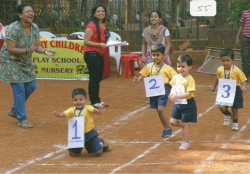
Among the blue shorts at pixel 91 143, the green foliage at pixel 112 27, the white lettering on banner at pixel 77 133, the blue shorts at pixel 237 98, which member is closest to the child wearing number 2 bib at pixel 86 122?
the blue shorts at pixel 91 143

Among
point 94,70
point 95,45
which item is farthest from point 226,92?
point 94,70

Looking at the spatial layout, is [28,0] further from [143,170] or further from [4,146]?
[143,170]

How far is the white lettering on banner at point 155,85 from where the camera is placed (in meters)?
9.05

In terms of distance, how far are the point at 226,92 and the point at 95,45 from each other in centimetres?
285

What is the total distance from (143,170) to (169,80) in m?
2.15

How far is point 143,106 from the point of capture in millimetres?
12094

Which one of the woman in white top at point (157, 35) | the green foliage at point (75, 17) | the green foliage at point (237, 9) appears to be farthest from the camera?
the green foliage at point (75, 17)

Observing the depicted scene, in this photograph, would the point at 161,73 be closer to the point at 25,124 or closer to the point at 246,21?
the point at 25,124

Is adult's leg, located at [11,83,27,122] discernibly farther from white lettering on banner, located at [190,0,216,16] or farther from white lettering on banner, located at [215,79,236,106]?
white lettering on banner, located at [190,0,216,16]

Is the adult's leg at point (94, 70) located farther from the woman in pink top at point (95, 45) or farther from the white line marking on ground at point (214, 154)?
the white line marking on ground at point (214, 154)

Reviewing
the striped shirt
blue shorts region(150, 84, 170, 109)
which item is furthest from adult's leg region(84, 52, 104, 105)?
the striped shirt

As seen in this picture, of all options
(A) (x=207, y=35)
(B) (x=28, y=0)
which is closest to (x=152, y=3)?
(A) (x=207, y=35)

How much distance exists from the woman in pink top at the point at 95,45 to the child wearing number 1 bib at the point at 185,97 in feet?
9.72

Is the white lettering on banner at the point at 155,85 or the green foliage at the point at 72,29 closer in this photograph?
the white lettering on banner at the point at 155,85
